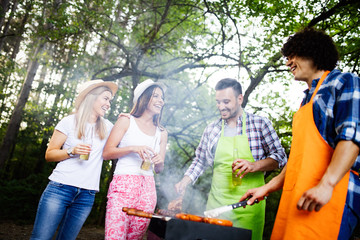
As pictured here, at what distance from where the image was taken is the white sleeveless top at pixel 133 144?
240 cm

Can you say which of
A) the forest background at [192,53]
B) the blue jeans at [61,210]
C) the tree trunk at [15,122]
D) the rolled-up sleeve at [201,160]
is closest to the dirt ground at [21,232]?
the forest background at [192,53]

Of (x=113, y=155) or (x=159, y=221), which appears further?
(x=113, y=155)

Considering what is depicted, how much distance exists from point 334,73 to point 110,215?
2042mm

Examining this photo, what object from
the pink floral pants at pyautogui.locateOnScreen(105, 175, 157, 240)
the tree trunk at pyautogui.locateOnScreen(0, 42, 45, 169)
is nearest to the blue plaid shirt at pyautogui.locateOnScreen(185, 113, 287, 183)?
the pink floral pants at pyautogui.locateOnScreen(105, 175, 157, 240)

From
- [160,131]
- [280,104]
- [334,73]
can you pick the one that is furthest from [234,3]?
[334,73]

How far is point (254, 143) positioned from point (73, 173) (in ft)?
6.22

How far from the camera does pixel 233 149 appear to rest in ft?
8.80

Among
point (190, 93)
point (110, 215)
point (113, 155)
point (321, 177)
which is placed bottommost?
point (110, 215)

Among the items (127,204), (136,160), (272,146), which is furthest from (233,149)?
(127,204)

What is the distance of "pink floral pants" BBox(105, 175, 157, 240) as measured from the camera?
84.3 inches

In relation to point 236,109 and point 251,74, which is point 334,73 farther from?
point 251,74

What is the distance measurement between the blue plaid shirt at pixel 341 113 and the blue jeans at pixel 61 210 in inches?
87.2

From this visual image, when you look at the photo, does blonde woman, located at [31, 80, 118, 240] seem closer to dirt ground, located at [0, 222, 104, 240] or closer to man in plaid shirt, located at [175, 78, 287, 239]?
man in plaid shirt, located at [175, 78, 287, 239]

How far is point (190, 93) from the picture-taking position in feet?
20.0
